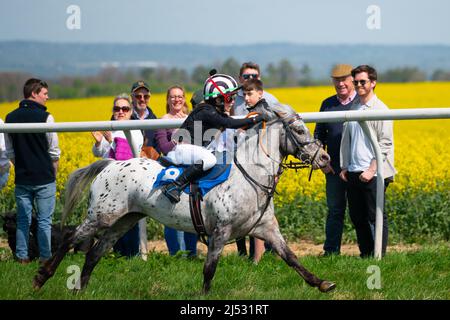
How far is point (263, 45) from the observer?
584 ft

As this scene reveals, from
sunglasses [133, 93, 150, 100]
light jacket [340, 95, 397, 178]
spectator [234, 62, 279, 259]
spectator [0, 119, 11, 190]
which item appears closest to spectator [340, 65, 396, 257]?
light jacket [340, 95, 397, 178]

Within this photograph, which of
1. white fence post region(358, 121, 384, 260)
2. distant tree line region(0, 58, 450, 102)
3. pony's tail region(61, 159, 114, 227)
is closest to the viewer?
pony's tail region(61, 159, 114, 227)

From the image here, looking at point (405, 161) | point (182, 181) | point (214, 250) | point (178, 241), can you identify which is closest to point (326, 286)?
point (214, 250)

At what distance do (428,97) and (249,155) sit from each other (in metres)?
24.1

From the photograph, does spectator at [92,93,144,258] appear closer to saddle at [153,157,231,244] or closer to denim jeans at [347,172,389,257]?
saddle at [153,157,231,244]

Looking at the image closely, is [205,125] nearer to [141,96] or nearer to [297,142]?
[297,142]

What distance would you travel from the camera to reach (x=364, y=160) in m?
9.79

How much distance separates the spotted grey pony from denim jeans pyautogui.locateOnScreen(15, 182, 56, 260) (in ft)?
5.30

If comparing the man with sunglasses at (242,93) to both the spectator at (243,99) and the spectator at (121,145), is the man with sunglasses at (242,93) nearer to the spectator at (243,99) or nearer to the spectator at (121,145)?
the spectator at (243,99)

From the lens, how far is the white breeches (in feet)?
26.5

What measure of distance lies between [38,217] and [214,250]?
288cm

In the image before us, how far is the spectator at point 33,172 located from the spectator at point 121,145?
22.3 inches

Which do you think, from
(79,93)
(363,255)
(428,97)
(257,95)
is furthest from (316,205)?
(79,93)
